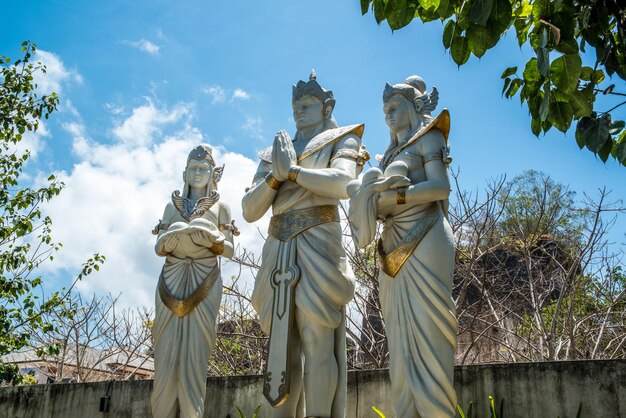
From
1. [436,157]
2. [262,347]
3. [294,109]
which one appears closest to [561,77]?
[436,157]

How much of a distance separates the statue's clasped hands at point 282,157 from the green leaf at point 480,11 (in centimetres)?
239

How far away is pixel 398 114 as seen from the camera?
493 cm

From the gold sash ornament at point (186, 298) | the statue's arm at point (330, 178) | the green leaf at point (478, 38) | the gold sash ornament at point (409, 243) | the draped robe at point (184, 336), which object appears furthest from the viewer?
the gold sash ornament at point (186, 298)

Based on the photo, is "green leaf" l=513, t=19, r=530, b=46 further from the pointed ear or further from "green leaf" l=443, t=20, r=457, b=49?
the pointed ear

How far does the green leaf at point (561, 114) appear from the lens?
10.3 feet

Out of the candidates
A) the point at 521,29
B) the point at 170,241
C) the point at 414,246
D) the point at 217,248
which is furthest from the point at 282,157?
the point at 521,29

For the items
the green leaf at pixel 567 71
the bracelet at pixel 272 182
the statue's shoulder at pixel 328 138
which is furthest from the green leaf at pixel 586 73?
the bracelet at pixel 272 182

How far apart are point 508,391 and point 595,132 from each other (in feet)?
9.24

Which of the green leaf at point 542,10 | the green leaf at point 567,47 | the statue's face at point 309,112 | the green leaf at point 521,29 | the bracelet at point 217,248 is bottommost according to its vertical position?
the bracelet at point 217,248

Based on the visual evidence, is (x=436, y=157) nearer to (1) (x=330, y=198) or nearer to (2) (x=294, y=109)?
(1) (x=330, y=198)

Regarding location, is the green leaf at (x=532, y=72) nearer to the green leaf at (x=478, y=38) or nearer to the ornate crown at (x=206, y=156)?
the green leaf at (x=478, y=38)

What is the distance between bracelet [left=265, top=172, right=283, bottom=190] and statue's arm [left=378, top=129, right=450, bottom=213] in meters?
0.94

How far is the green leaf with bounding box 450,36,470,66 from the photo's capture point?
3.20 m

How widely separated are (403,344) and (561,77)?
2.00 meters
